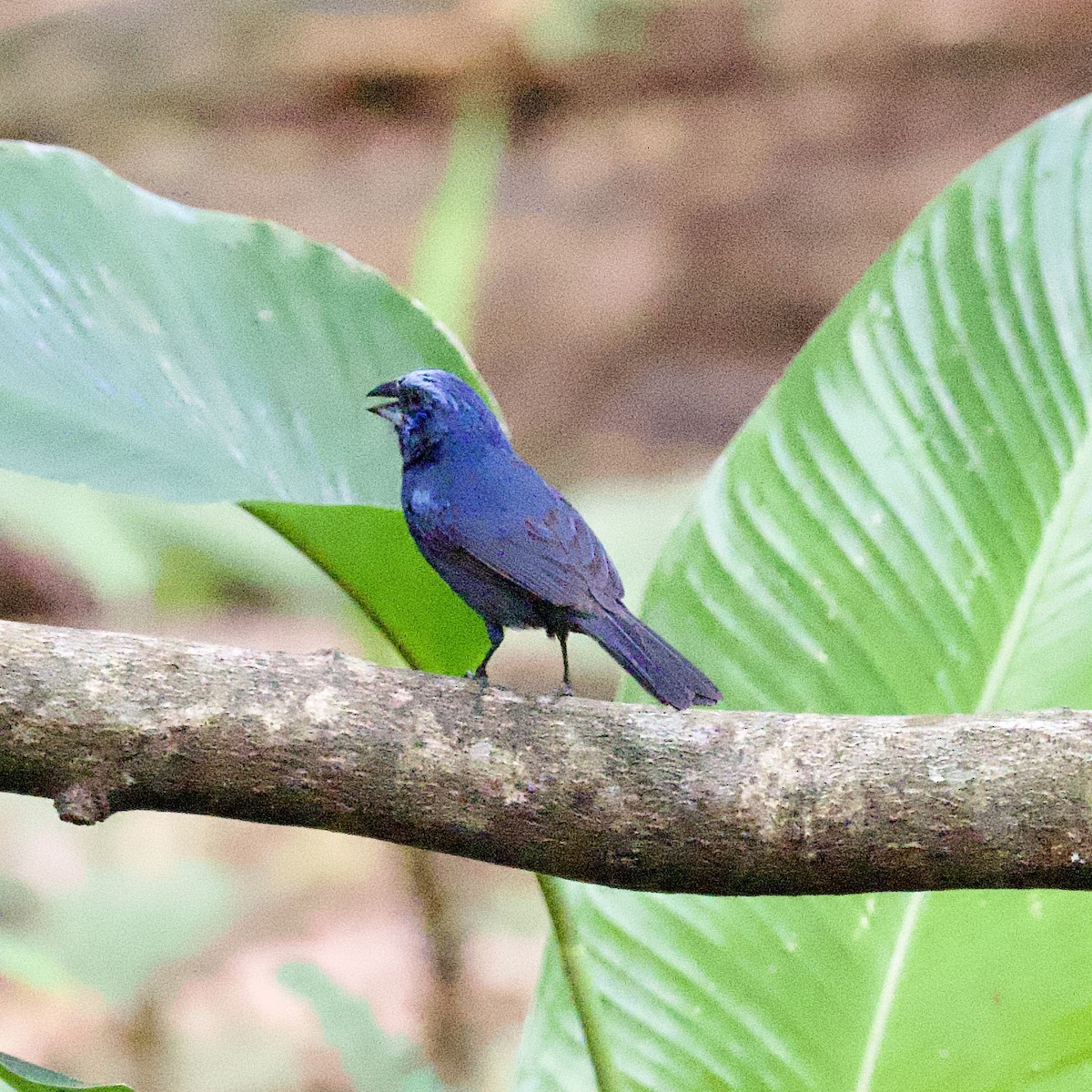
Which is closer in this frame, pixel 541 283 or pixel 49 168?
pixel 49 168

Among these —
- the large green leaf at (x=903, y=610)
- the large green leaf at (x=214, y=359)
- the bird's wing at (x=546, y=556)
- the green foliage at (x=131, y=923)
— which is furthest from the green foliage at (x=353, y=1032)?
the green foliage at (x=131, y=923)

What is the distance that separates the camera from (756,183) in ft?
24.2

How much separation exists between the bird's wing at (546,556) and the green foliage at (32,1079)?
74 centimetres

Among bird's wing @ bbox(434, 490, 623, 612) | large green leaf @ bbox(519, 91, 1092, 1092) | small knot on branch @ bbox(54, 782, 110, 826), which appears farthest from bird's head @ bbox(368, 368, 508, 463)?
small knot on branch @ bbox(54, 782, 110, 826)

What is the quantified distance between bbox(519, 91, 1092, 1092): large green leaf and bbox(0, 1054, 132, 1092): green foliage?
0.67m

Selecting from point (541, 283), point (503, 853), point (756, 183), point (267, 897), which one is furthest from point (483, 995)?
point (756, 183)

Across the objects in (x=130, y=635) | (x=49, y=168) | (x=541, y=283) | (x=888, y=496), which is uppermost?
(x=541, y=283)

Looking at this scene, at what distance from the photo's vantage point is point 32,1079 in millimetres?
1284

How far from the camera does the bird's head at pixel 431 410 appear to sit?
1818 millimetres

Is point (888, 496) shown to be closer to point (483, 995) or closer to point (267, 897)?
point (483, 995)

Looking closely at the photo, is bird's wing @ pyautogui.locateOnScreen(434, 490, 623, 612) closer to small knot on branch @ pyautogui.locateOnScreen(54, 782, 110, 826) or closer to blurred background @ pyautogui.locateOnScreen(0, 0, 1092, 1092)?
small knot on branch @ pyautogui.locateOnScreen(54, 782, 110, 826)

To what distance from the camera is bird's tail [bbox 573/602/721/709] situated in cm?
146

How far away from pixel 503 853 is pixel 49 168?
3.67ft

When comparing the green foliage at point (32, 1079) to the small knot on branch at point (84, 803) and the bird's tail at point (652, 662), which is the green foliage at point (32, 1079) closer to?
the small knot on branch at point (84, 803)
